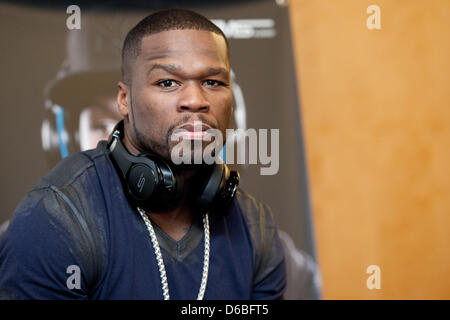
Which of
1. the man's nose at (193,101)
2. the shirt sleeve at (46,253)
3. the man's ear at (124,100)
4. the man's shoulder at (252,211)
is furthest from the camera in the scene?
the man's shoulder at (252,211)

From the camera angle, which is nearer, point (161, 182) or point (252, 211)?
point (161, 182)

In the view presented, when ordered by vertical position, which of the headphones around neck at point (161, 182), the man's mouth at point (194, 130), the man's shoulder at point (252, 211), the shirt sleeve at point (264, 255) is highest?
the man's mouth at point (194, 130)

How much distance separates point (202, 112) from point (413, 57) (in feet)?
3.47

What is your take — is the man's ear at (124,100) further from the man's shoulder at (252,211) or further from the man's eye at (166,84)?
the man's shoulder at (252,211)

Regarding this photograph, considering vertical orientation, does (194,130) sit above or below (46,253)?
above

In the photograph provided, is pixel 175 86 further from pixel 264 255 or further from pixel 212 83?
pixel 264 255

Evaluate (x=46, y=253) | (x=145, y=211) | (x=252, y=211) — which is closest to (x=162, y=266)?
(x=145, y=211)

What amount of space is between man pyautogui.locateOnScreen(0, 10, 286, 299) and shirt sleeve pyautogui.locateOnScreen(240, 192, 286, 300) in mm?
38

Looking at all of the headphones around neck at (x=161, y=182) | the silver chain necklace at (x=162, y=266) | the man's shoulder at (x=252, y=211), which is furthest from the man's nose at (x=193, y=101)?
the man's shoulder at (x=252, y=211)

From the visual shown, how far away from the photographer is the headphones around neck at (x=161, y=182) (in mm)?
896

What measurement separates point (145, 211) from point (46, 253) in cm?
22

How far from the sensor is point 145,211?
982mm

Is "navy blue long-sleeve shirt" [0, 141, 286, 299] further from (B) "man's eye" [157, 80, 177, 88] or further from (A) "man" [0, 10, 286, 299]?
(B) "man's eye" [157, 80, 177, 88]

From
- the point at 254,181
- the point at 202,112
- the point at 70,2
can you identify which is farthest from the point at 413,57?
the point at 70,2
